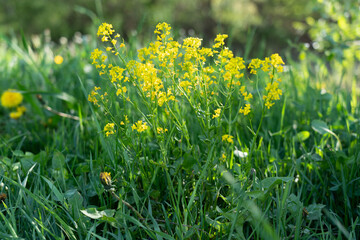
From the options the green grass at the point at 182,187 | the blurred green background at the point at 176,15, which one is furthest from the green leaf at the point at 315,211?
the blurred green background at the point at 176,15

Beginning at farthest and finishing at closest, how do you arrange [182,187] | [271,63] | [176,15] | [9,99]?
[176,15], [9,99], [182,187], [271,63]

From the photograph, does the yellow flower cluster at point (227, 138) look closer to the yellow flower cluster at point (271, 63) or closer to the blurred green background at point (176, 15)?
the yellow flower cluster at point (271, 63)

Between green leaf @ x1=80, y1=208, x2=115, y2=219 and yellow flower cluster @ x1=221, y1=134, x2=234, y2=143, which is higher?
yellow flower cluster @ x1=221, y1=134, x2=234, y2=143

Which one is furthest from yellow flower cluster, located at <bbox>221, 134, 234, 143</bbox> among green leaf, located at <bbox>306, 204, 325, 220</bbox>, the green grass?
green leaf, located at <bbox>306, 204, 325, 220</bbox>

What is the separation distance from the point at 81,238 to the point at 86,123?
959 millimetres

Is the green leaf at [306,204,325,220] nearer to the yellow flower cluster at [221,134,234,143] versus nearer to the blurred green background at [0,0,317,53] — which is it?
the yellow flower cluster at [221,134,234,143]

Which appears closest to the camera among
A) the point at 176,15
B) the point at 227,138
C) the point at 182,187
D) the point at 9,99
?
the point at 227,138

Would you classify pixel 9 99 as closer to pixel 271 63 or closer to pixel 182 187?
pixel 182 187

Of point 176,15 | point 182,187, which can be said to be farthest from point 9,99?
point 176,15

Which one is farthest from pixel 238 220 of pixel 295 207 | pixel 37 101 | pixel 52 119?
pixel 37 101

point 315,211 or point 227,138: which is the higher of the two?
point 227,138

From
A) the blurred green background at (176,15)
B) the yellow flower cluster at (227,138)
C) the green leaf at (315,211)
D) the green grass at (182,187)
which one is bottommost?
the blurred green background at (176,15)

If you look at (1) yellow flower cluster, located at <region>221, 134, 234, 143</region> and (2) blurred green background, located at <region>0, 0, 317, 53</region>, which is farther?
(2) blurred green background, located at <region>0, 0, 317, 53</region>

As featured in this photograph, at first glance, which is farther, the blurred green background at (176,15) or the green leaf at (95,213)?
the blurred green background at (176,15)
